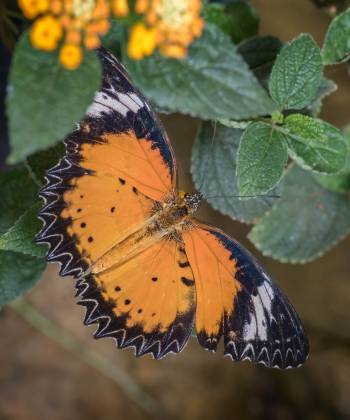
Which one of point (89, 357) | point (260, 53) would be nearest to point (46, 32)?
point (260, 53)

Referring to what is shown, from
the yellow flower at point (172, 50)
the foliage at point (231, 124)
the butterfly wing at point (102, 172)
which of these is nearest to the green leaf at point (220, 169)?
the foliage at point (231, 124)

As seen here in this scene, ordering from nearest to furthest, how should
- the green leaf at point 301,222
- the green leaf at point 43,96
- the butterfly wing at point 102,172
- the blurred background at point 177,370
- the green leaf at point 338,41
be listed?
the green leaf at point 43,96 < the butterfly wing at point 102,172 < the green leaf at point 338,41 < the green leaf at point 301,222 < the blurred background at point 177,370

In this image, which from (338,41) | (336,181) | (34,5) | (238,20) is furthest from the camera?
(336,181)

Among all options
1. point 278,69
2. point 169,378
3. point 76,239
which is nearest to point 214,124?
point 278,69

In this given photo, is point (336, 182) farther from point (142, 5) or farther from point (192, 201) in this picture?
point (142, 5)

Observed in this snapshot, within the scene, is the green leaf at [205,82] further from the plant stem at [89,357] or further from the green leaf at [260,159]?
the plant stem at [89,357]

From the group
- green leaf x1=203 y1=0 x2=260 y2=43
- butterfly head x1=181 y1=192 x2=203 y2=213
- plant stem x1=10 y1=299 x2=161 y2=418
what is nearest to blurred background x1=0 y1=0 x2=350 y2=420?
plant stem x1=10 y1=299 x2=161 y2=418

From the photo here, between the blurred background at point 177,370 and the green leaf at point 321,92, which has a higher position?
the green leaf at point 321,92
